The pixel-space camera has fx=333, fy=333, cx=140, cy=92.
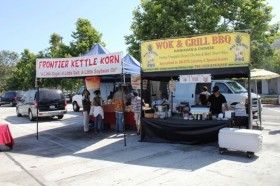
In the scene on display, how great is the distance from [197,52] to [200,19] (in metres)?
15.6

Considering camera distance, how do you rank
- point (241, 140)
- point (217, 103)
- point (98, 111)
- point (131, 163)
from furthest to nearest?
point (98, 111), point (217, 103), point (241, 140), point (131, 163)

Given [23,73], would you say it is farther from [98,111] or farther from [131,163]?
[131,163]

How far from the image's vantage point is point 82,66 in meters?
12.1

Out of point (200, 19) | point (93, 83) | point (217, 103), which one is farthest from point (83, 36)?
point (217, 103)

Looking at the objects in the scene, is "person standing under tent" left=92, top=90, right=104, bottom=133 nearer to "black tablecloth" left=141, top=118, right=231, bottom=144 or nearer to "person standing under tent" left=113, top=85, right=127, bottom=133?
"person standing under tent" left=113, top=85, right=127, bottom=133

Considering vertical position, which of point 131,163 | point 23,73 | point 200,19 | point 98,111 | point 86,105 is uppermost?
point 200,19

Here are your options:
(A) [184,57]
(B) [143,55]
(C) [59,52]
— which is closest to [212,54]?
(A) [184,57]

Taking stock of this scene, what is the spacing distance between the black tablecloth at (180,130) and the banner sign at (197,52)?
5.70 ft

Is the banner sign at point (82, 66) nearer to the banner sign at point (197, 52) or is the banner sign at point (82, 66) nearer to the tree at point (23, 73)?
the banner sign at point (197, 52)

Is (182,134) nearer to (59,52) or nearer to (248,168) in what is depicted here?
(248,168)

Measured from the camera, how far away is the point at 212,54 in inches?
405

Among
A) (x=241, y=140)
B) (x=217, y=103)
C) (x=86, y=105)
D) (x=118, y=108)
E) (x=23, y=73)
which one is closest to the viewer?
(x=241, y=140)

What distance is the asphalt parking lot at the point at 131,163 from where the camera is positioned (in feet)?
22.9

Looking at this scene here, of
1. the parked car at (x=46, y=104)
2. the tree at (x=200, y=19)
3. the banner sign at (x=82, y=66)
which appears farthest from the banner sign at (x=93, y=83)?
the tree at (x=200, y=19)
